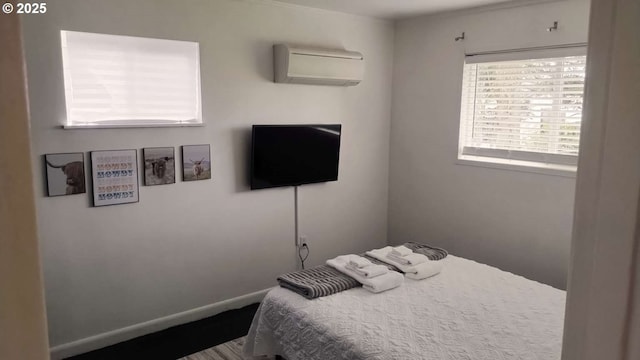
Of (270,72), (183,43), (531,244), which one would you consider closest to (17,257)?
(183,43)

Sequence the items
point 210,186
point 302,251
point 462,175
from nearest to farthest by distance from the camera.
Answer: point 210,186
point 462,175
point 302,251

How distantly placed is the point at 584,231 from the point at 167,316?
3.65m

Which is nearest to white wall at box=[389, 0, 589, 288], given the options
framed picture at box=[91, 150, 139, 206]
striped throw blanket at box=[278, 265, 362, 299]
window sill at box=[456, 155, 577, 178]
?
window sill at box=[456, 155, 577, 178]

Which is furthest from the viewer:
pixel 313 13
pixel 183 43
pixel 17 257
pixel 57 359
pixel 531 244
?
pixel 313 13

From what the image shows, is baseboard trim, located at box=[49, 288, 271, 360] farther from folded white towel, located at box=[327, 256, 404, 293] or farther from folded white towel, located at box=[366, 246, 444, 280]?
folded white towel, located at box=[366, 246, 444, 280]

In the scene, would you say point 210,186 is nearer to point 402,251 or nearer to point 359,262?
point 359,262

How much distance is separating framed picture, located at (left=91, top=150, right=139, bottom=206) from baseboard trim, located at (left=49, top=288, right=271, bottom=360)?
3.26 ft

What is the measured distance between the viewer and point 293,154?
4117mm

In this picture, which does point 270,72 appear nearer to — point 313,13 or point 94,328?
point 313,13

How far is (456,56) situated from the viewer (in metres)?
4.27

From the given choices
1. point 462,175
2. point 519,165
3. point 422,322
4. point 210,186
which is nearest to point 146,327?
point 210,186

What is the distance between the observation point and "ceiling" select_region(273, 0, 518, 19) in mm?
3867

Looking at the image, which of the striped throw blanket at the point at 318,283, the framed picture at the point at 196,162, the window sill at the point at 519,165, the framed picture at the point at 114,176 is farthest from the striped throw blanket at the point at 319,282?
the window sill at the point at 519,165

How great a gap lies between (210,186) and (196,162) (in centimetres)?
24
